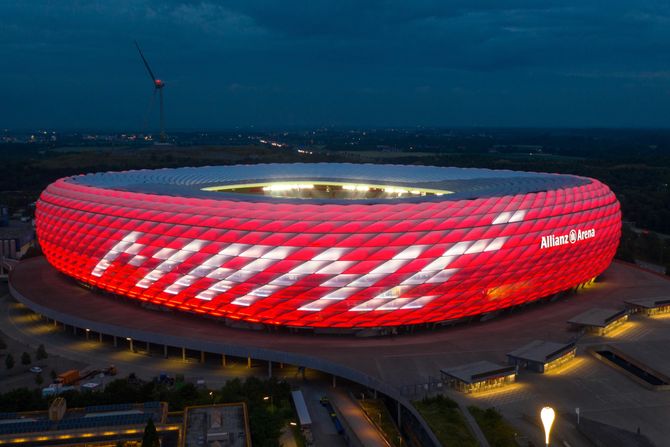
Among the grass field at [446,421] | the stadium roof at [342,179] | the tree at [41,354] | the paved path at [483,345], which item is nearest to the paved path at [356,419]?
the paved path at [483,345]

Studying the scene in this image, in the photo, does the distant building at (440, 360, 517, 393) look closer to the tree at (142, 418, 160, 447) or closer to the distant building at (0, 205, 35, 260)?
the tree at (142, 418, 160, 447)

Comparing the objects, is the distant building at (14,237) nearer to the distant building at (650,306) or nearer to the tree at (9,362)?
the tree at (9,362)

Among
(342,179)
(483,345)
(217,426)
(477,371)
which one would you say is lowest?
(483,345)

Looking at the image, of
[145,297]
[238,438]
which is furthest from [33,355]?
[238,438]

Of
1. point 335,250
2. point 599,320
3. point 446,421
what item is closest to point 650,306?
point 599,320

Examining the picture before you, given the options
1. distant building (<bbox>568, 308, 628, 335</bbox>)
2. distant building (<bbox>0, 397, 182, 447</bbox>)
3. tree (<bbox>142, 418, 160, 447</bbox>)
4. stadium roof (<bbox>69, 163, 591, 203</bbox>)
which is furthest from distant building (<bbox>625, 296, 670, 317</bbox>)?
tree (<bbox>142, 418, 160, 447</bbox>)

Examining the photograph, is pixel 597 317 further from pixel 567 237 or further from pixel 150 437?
pixel 150 437

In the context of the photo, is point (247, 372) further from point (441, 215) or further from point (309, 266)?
point (441, 215)
